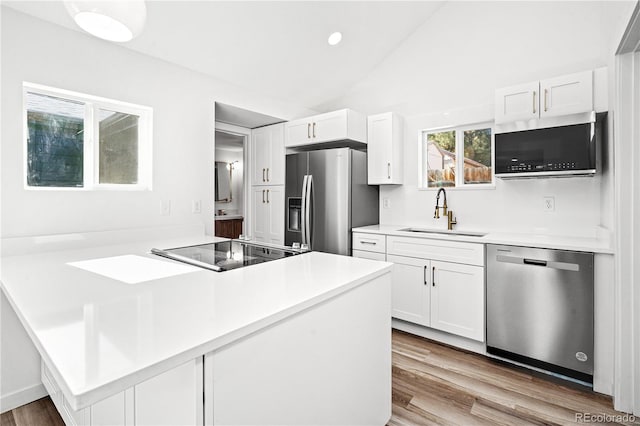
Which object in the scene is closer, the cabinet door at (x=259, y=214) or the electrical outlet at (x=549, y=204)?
the electrical outlet at (x=549, y=204)

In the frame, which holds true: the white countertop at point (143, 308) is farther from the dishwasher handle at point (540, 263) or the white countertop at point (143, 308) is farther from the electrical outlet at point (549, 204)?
the electrical outlet at point (549, 204)

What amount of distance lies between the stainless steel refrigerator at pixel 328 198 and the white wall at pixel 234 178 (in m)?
2.23

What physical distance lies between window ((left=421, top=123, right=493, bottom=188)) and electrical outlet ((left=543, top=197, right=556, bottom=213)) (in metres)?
0.47

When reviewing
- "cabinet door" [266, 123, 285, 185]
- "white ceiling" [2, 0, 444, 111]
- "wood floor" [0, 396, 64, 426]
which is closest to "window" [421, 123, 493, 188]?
"white ceiling" [2, 0, 444, 111]

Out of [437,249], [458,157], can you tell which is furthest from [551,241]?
[458,157]

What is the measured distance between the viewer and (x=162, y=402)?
2.99 ft

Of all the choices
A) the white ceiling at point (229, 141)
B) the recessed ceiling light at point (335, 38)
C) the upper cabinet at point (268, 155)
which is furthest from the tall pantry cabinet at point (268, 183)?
the recessed ceiling light at point (335, 38)

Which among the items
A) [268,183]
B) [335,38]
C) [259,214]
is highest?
[335,38]

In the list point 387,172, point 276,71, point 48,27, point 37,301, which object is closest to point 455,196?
point 387,172

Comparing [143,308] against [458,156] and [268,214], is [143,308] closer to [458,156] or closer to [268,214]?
[268,214]

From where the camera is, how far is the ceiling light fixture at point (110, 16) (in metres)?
1.10

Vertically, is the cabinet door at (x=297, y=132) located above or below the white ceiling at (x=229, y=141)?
below

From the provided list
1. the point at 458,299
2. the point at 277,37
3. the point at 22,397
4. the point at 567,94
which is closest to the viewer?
the point at 22,397

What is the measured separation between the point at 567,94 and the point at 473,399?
2199mm
